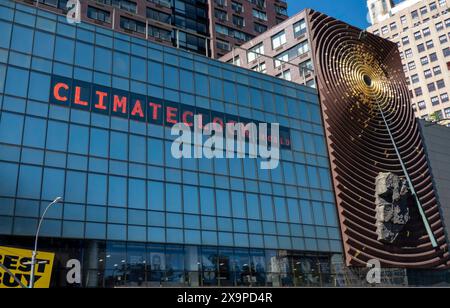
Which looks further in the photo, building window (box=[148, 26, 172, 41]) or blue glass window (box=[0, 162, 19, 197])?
building window (box=[148, 26, 172, 41])

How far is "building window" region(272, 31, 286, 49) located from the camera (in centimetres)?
6319

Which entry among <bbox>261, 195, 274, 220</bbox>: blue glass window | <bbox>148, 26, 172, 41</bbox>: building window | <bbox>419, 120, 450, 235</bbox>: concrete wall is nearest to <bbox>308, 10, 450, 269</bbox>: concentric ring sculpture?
<bbox>419, 120, 450, 235</bbox>: concrete wall

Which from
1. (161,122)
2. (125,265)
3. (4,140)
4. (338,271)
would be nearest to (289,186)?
(338,271)

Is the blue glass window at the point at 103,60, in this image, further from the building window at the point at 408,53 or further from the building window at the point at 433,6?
the building window at the point at 433,6

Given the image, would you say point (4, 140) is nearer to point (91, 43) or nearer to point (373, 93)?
point (91, 43)

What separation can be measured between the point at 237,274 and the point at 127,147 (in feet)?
45.8

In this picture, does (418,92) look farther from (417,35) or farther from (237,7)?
(237,7)

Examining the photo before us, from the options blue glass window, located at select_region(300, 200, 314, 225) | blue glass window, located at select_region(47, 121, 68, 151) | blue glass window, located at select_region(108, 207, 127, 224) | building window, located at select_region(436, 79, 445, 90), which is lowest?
blue glass window, located at select_region(108, 207, 127, 224)

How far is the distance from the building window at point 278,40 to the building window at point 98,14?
23.6 metres

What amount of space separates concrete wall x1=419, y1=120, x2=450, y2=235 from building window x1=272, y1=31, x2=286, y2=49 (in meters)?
21.6

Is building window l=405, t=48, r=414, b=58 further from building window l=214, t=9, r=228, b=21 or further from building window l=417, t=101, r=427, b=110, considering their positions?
building window l=214, t=9, r=228, b=21

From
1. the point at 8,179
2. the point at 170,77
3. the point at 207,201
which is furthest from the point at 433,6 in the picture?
the point at 8,179

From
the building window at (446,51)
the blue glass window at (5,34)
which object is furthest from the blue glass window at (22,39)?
the building window at (446,51)
